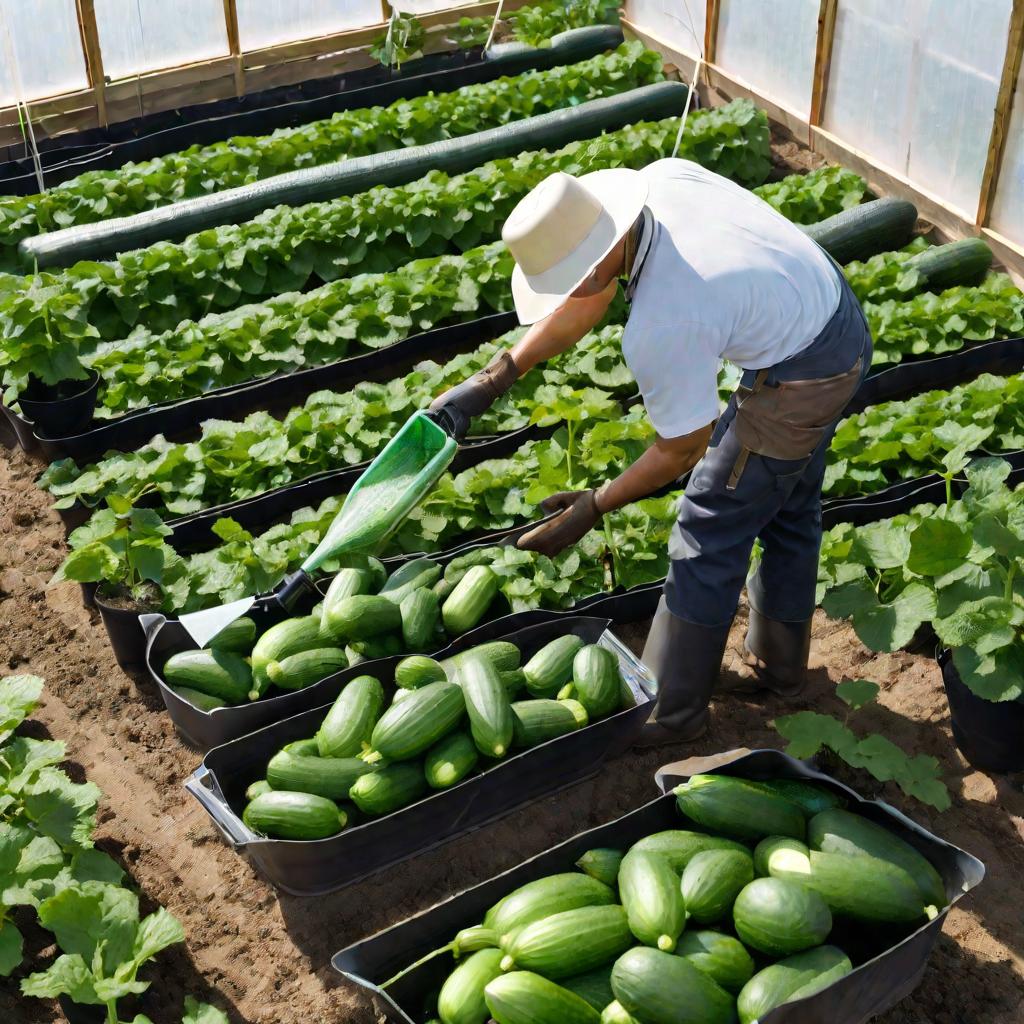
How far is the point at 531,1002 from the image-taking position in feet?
11.1

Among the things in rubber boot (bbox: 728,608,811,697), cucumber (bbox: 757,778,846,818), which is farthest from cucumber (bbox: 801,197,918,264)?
cucumber (bbox: 757,778,846,818)

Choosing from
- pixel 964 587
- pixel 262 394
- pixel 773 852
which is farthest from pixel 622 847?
pixel 262 394

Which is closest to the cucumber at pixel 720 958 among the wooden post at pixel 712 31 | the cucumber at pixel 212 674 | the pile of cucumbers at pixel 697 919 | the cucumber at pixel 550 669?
the pile of cucumbers at pixel 697 919

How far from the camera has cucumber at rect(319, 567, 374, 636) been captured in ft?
16.1

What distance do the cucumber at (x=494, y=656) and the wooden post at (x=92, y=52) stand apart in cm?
777

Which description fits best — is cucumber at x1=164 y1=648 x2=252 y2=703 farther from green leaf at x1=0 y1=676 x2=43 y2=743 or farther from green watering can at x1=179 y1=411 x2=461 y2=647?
green leaf at x1=0 y1=676 x2=43 y2=743

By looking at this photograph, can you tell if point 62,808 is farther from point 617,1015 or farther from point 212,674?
point 617,1015

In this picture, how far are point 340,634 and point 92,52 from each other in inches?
304

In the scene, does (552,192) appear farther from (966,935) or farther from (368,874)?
(966,935)

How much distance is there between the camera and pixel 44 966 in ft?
13.9

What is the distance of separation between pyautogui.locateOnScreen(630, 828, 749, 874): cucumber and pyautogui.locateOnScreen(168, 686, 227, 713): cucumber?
1754 mm

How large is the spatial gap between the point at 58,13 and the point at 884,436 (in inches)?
317

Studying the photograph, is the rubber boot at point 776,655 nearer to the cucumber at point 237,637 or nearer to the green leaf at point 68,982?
the cucumber at point 237,637

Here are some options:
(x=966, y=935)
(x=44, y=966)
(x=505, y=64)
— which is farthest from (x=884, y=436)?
(x=505, y=64)
